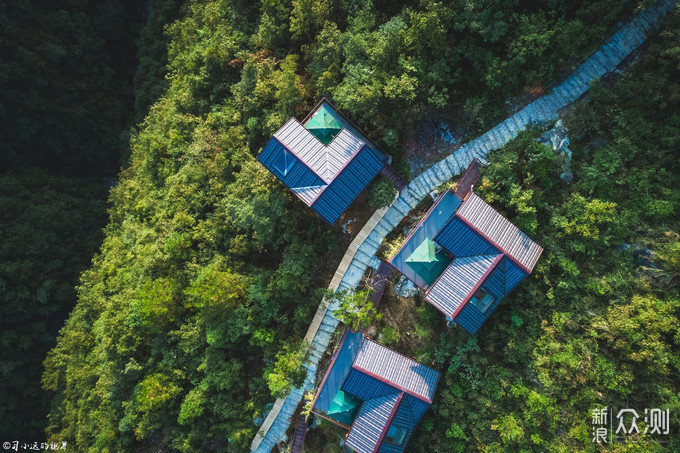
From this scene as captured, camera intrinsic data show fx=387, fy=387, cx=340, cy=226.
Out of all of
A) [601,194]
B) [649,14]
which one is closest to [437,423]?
[601,194]

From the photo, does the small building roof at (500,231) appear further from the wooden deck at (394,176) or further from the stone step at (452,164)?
the wooden deck at (394,176)

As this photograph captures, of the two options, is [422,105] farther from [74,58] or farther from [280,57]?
[74,58]

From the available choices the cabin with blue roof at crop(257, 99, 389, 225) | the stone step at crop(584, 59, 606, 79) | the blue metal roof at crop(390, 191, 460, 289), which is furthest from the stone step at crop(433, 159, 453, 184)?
the stone step at crop(584, 59, 606, 79)

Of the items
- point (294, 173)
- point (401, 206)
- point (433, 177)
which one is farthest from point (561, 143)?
point (294, 173)

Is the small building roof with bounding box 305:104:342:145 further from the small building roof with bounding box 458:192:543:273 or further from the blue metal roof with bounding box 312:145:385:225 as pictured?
the small building roof with bounding box 458:192:543:273

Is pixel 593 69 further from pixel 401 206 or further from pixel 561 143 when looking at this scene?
pixel 401 206

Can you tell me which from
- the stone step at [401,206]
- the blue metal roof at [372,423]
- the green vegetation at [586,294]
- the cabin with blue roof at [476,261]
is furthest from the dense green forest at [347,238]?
the blue metal roof at [372,423]
